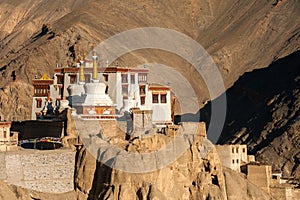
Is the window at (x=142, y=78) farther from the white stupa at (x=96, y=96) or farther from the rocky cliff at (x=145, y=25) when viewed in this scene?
the rocky cliff at (x=145, y=25)

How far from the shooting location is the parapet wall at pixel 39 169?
202 ft

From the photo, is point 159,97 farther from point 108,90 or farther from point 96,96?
point 96,96

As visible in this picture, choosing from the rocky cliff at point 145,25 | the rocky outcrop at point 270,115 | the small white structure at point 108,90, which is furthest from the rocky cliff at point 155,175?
the rocky cliff at point 145,25

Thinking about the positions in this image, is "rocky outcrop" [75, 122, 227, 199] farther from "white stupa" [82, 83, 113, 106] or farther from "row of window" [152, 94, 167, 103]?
"row of window" [152, 94, 167, 103]

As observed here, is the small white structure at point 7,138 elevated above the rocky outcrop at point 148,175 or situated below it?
above

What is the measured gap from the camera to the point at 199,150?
70.1 meters

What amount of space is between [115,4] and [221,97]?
140 ft

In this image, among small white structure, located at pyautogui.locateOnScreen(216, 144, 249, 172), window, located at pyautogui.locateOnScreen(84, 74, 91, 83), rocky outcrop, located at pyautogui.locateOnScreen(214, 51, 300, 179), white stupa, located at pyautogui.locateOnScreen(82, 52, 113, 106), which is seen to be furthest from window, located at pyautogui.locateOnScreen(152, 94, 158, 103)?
rocky outcrop, located at pyautogui.locateOnScreen(214, 51, 300, 179)

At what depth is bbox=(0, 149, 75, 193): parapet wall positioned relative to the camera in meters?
61.6

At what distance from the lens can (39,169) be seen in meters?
62.6

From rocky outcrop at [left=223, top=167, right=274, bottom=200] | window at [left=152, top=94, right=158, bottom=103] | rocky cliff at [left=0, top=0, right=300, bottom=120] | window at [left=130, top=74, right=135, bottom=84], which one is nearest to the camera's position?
rocky outcrop at [left=223, top=167, right=274, bottom=200]

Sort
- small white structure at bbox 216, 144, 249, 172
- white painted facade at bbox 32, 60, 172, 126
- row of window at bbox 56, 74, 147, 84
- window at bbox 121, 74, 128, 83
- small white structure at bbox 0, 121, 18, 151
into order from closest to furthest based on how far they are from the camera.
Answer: small white structure at bbox 0, 121, 18, 151
small white structure at bbox 216, 144, 249, 172
white painted facade at bbox 32, 60, 172, 126
row of window at bbox 56, 74, 147, 84
window at bbox 121, 74, 128, 83

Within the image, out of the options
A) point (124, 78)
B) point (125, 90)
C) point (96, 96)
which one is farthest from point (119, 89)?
point (96, 96)

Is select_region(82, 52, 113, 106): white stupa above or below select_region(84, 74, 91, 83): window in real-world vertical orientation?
below
